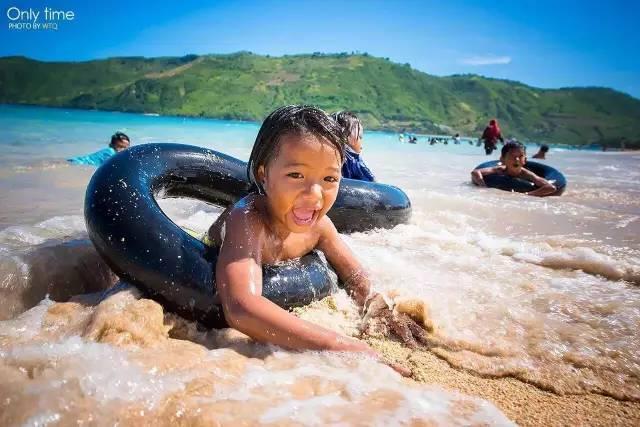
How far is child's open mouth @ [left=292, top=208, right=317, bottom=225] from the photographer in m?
2.16

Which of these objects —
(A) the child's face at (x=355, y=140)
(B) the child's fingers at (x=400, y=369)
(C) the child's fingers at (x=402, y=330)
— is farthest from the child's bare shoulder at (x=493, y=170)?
(B) the child's fingers at (x=400, y=369)

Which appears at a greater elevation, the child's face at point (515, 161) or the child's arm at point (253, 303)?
the child's face at point (515, 161)

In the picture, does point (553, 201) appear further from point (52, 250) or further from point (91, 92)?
point (91, 92)

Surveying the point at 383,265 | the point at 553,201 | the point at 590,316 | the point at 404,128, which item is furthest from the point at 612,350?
the point at 404,128

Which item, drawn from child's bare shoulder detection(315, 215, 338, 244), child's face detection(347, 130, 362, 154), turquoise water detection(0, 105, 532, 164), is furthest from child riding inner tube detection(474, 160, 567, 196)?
turquoise water detection(0, 105, 532, 164)

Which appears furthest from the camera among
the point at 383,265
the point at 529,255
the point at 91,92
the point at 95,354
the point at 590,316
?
the point at 91,92

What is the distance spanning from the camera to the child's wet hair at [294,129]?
2088 millimetres

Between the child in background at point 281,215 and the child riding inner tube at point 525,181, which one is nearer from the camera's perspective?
the child in background at point 281,215

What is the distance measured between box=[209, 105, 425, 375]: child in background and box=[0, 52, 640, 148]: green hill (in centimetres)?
8658

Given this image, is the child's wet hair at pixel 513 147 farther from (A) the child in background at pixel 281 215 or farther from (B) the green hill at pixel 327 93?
(B) the green hill at pixel 327 93

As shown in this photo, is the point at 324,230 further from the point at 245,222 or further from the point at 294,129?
the point at 294,129

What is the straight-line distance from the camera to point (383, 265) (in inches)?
139

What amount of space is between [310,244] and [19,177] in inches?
286

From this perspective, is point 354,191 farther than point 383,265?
Yes
